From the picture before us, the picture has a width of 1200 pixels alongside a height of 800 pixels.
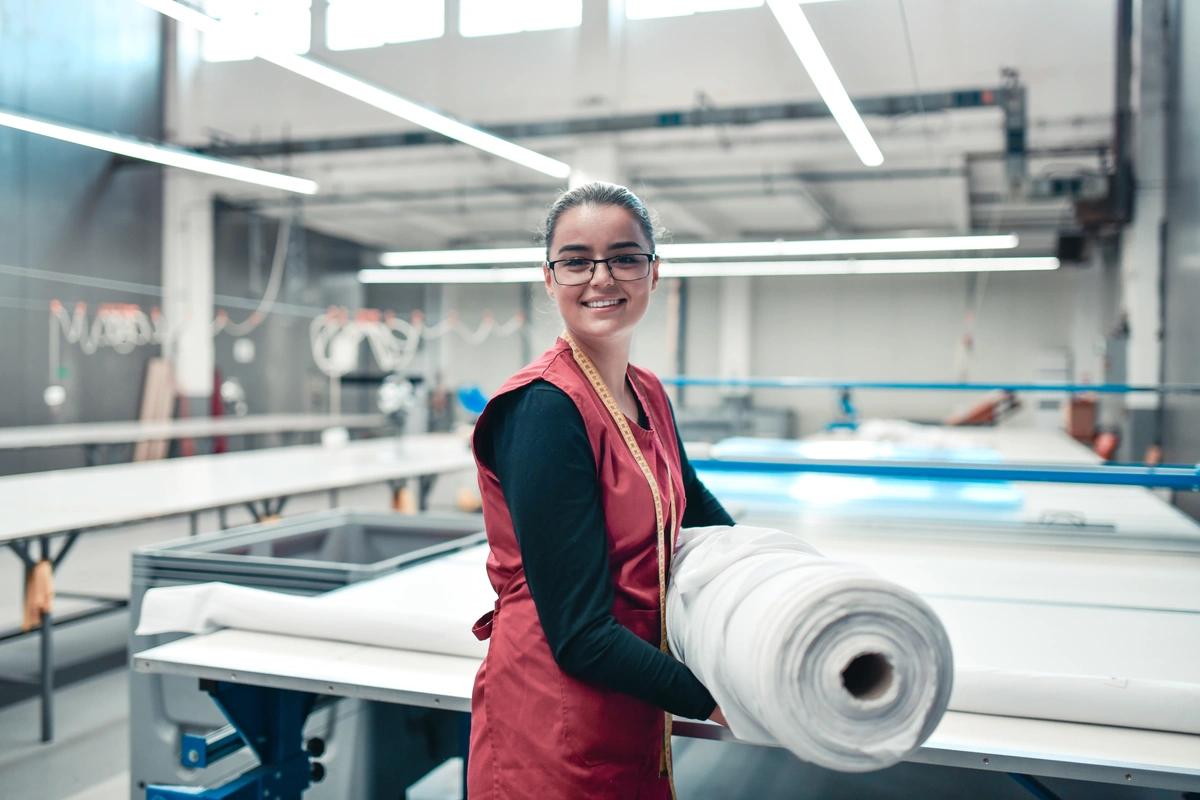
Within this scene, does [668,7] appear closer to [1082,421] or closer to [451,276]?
[1082,421]

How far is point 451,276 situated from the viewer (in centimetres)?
1232

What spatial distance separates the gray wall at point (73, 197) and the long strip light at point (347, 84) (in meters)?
3.69

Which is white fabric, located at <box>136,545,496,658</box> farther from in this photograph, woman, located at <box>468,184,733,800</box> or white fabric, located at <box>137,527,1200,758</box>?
woman, located at <box>468,184,733,800</box>

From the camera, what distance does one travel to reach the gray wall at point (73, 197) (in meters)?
7.33

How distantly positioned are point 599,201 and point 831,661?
578mm

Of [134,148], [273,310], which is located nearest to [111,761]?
[134,148]

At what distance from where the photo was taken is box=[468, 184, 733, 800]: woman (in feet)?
3.19

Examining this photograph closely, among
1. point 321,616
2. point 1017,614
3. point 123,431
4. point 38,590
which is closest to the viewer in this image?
point 321,616

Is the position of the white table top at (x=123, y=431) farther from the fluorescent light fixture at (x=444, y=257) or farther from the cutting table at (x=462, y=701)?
the cutting table at (x=462, y=701)

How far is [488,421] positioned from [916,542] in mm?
2042

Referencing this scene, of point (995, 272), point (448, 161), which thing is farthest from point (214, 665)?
point (995, 272)

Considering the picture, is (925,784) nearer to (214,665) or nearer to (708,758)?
(708,758)

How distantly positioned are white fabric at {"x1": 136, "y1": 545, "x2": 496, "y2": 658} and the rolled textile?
75 cm

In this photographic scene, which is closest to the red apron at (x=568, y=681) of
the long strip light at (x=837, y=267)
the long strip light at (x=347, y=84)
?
the long strip light at (x=347, y=84)
